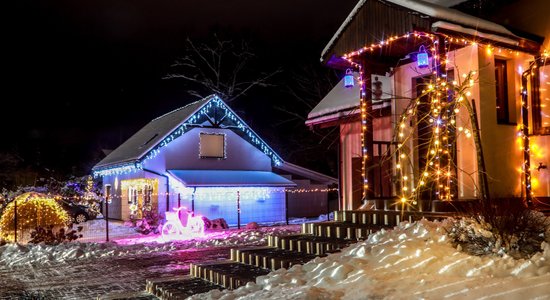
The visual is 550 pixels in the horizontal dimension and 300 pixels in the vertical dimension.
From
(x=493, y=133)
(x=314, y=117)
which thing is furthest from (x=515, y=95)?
(x=314, y=117)

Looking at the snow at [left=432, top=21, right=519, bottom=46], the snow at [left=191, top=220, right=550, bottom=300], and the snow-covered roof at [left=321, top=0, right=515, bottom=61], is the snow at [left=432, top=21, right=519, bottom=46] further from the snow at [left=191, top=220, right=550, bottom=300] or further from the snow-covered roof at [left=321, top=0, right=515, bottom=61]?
the snow at [left=191, top=220, right=550, bottom=300]

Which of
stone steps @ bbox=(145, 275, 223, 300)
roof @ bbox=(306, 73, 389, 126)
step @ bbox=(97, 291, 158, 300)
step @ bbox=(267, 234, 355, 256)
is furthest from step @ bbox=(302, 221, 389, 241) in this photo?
roof @ bbox=(306, 73, 389, 126)

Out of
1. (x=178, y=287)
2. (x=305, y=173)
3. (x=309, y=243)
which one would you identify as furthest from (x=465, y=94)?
(x=305, y=173)

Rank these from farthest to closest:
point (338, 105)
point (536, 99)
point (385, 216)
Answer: point (338, 105) → point (536, 99) → point (385, 216)

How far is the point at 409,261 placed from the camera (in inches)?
235

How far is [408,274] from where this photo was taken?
5703 mm

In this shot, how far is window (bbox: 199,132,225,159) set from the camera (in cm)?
2552

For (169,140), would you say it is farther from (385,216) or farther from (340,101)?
(385,216)

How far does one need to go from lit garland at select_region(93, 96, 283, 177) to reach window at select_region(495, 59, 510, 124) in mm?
16437

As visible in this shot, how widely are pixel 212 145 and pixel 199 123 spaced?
1297mm

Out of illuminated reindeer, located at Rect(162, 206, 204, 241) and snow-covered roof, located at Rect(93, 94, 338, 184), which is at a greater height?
snow-covered roof, located at Rect(93, 94, 338, 184)

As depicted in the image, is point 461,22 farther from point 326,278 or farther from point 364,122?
point 326,278

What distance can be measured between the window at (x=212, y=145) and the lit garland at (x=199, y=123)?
83cm

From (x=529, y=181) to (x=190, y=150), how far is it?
17459 mm
